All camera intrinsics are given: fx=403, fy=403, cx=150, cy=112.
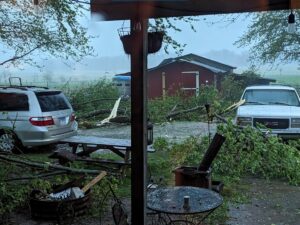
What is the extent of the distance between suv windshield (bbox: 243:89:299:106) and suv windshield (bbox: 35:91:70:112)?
4821 millimetres

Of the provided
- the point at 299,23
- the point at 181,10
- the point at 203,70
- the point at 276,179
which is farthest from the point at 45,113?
the point at 203,70

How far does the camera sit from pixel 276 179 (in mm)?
7664

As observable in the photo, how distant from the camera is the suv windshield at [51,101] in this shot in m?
9.72

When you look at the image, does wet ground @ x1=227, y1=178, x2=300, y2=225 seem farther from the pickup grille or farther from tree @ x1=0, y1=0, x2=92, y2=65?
tree @ x1=0, y1=0, x2=92, y2=65

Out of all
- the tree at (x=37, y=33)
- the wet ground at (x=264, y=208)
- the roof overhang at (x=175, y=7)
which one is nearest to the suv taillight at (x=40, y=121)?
the tree at (x=37, y=33)

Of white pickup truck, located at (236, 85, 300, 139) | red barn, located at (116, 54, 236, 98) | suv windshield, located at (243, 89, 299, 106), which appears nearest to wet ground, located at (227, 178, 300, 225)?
white pickup truck, located at (236, 85, 300, 139)

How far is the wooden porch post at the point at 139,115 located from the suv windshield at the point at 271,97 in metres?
7.53

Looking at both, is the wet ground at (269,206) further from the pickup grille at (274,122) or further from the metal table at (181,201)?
the pickup grille at (274,122)

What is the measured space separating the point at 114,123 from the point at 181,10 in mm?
12220

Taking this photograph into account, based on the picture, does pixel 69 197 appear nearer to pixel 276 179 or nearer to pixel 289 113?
pixel 276 179

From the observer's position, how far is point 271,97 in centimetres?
1076

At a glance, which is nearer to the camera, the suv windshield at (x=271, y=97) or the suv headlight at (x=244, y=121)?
the suv headlight at (x=244, y=121)

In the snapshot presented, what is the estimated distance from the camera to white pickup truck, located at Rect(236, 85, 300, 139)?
9.66 meters

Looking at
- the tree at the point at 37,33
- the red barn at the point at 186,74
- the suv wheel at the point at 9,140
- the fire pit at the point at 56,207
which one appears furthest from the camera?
the red barn at the point at 186,74
